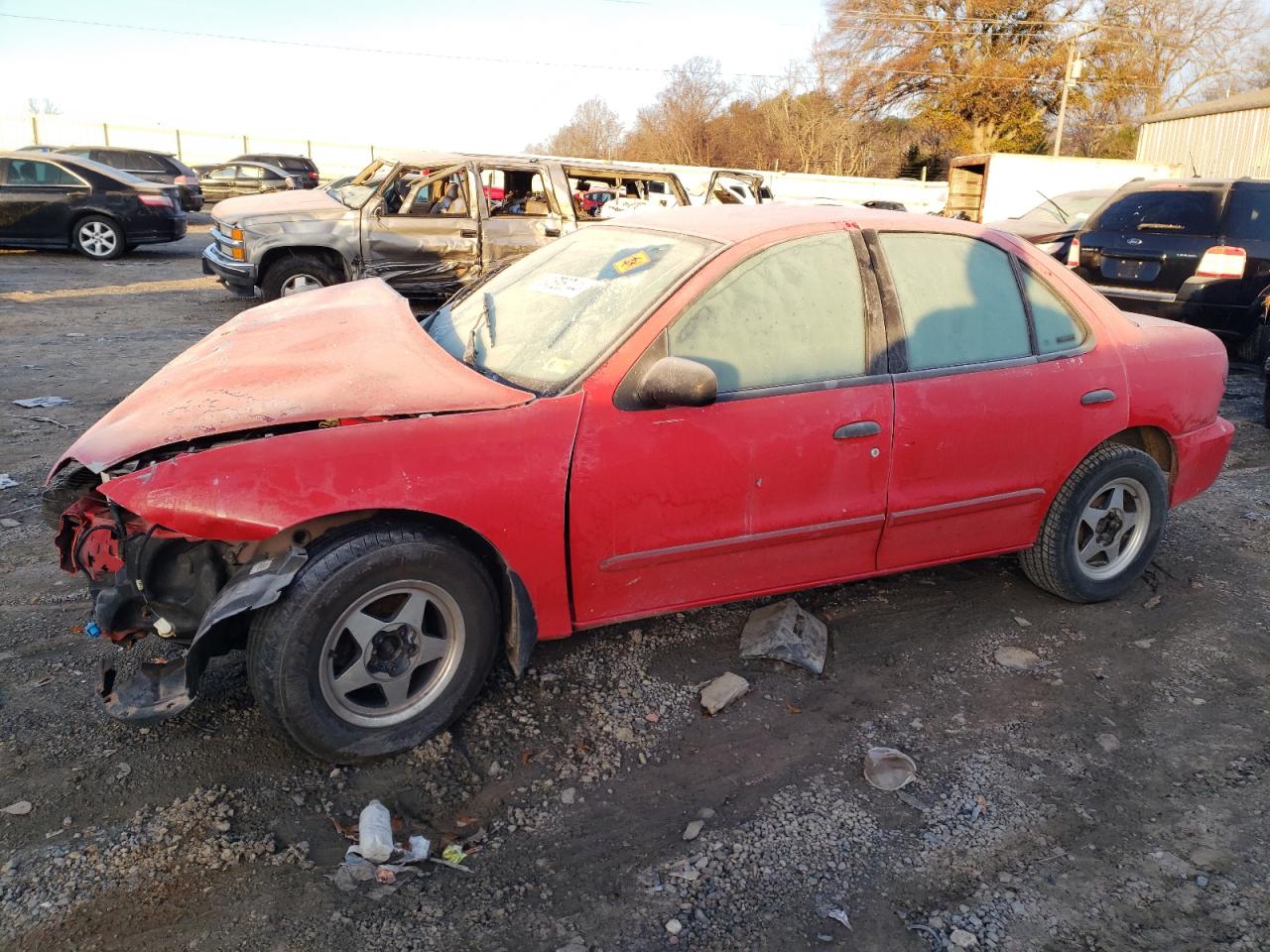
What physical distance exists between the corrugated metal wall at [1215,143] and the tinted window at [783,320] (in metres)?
23.8

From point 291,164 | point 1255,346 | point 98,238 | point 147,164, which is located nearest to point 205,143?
point 291,164

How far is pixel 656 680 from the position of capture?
3.46 m

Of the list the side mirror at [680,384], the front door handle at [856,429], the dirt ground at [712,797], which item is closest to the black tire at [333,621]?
the dirt ground at [712,797]

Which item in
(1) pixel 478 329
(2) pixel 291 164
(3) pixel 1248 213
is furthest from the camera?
(2) pixel 291 164

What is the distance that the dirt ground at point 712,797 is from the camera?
7.81ft

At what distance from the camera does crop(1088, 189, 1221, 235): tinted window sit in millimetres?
8633

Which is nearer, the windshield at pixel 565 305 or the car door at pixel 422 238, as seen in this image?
the windshield at pixel 565 305

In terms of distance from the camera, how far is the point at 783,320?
10.9 feet

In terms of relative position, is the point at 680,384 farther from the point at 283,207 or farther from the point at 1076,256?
the point at 283,207

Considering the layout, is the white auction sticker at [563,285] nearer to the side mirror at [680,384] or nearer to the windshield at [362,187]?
the side mirror at [680,384]

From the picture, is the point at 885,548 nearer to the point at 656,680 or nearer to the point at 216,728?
the point at 656,680

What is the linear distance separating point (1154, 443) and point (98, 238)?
15956 mm

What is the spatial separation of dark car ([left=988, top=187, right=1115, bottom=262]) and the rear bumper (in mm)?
8372

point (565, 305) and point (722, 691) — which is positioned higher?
point (565, 305)
